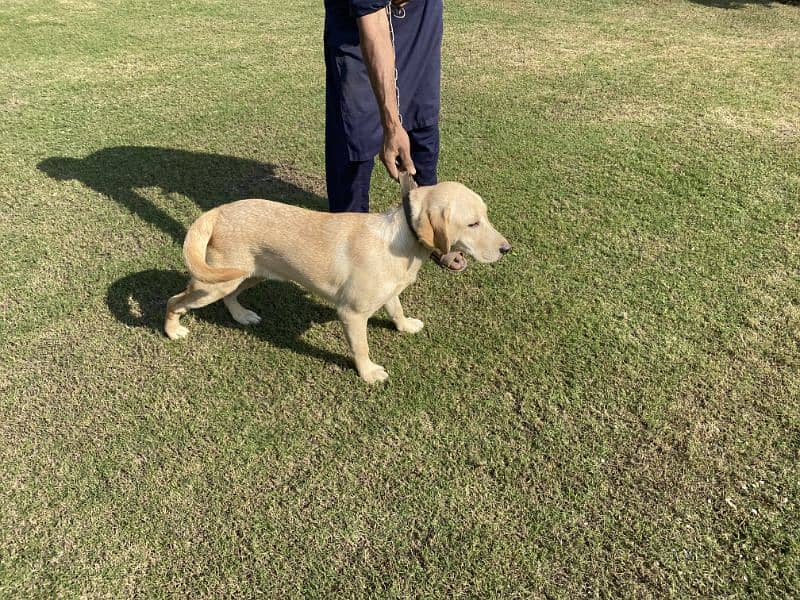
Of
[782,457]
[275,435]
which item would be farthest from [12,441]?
[782,457]

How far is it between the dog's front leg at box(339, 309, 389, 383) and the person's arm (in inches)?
32.3

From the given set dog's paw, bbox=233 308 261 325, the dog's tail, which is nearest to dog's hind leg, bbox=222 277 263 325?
dog's paw, bbox=233 308 261 325

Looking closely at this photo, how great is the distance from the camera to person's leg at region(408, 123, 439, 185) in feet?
12.0

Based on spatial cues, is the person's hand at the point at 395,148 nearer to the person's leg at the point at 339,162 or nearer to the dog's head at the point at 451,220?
the dog's head at the point at 451,220

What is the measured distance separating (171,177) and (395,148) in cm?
323

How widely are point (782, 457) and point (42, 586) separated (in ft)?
11.9

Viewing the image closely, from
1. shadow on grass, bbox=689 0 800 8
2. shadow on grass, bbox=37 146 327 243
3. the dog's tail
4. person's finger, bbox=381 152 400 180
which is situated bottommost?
shadow on grass, bbox=37 146 327 243

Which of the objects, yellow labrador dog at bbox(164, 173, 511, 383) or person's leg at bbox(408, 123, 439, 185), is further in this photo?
person's leg at bbox(408, 123, 439, 185)

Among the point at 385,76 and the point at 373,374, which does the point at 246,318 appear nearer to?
the point at 373,374

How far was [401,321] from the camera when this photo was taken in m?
3.47

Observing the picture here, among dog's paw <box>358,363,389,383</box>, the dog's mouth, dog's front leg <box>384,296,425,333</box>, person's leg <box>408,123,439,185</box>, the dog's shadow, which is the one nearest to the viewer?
the dog's mouth

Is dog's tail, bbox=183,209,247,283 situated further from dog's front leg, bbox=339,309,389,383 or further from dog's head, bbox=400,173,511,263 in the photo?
Result: dog's head, bbox=400,173,511,263

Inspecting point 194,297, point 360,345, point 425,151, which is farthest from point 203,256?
point 425,151

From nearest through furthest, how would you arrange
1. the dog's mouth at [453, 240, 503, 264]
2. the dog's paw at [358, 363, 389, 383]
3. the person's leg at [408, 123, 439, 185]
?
the dog's mouth at [453, 240, 503, 264]
the dog's paw at [358, 363, 389, 383]
the person's leg at [408, 123, 439, 185]
